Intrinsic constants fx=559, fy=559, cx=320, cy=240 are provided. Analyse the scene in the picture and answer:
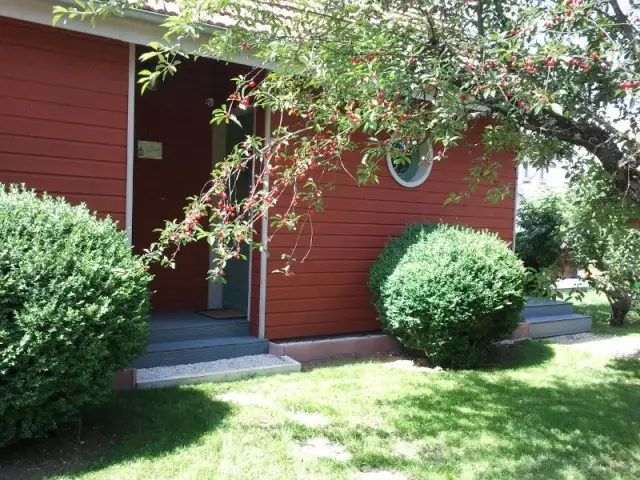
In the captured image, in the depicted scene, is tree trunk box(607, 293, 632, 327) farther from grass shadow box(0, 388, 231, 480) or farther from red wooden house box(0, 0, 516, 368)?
grass shadow box(0, 388, 231, 480)

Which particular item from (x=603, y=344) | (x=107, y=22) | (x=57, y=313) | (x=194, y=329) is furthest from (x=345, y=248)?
(x=603, y=344)

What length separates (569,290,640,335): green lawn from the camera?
9.04 m

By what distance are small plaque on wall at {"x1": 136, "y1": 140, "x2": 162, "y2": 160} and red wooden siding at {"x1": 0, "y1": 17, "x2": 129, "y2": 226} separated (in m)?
1.59

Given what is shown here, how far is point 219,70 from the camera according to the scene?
696cm

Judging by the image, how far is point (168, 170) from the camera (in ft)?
23.1

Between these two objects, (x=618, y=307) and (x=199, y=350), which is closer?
(x=199, y=350)

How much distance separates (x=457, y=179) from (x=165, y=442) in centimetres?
538

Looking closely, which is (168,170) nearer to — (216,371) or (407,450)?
(216,371)

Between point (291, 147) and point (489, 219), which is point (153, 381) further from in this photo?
point (489, 219)

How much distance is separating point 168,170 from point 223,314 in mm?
1943

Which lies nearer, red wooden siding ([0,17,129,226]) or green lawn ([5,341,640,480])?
Answer: green lawn ([5,341,640,480])

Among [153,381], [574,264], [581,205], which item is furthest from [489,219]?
[153,381]

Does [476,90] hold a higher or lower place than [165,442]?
higher

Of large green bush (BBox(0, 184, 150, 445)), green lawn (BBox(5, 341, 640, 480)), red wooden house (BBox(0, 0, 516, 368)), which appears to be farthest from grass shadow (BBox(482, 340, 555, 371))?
large green bush (BBox(0, 184, 150, 445))
